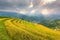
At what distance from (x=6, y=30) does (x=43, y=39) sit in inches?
200

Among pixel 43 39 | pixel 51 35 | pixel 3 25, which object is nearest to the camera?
pixel 43 39

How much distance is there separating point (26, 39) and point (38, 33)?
5.70 ft

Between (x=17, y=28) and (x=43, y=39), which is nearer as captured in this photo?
(x=43, y=39)

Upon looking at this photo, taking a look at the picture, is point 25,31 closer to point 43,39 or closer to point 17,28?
point 17,28

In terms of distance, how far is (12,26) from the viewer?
22812 mm

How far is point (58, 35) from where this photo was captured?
73.8 feet

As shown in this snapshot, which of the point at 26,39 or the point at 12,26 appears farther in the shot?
the point at 12,26

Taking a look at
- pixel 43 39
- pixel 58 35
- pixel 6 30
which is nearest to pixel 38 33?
pixel 43 39

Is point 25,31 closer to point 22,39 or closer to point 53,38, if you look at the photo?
point 22,39

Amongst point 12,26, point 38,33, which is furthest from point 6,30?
point 38,33

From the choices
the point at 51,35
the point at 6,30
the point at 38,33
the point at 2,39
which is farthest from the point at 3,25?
the point at 51,35

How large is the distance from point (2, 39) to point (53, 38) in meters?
6.25

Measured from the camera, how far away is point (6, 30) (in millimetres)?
22438

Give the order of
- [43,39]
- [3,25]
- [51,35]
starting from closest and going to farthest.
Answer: [43,39] < [51,35] < [3,25]
